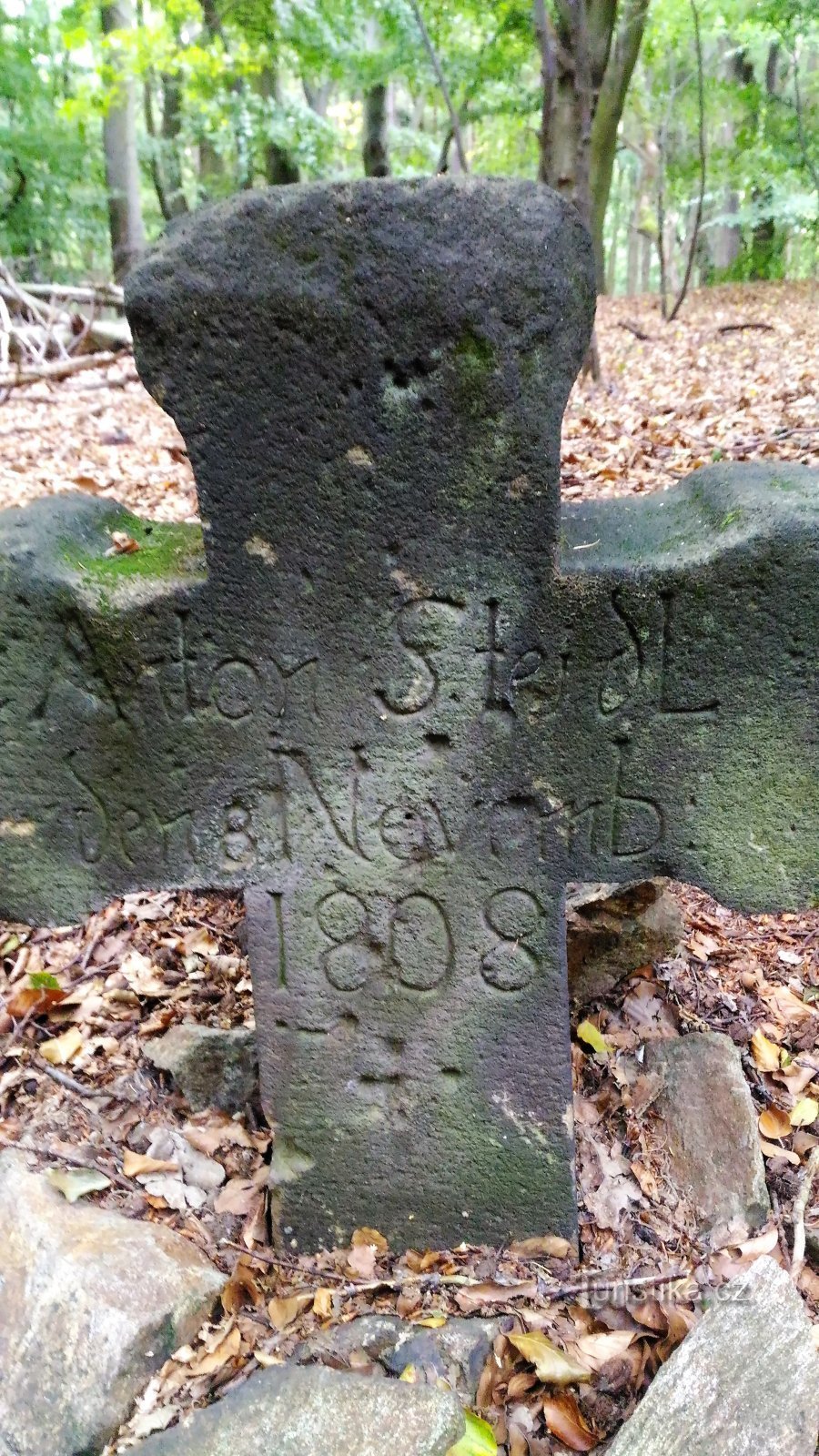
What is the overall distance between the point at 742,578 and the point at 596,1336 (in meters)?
1.60

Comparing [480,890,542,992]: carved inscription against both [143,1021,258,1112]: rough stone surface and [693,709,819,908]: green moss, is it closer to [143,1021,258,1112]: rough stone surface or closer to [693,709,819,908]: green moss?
[693,709,819,908]: green moss

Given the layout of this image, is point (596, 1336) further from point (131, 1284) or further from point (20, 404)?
point (20, 404)

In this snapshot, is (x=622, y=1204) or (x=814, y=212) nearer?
(x=622, y=1204)

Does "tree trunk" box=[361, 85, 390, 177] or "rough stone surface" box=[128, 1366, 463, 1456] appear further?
"tree trunk" box=[361, 85, 390, 177]

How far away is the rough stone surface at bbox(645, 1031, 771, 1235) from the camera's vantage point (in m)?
2.32

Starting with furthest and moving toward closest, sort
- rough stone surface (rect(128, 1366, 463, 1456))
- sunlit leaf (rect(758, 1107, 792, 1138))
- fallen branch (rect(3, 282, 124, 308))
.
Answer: fallen branch (rect(3, 282, 124, 308))
sunlit leaf (rect(758, 1107, 792, 1138))
rough stone surface (rect(128, 1366, 463, 1456))

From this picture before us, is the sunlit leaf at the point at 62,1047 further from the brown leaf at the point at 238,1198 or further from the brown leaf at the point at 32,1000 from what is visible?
the brown leaf at the point at 238,1198

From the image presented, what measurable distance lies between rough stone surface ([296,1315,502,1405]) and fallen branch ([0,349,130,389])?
7498 mm

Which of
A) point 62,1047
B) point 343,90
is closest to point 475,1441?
point 62,1047

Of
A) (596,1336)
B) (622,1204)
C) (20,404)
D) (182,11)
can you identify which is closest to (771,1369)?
(596,1336)

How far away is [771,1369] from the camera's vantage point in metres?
1.81

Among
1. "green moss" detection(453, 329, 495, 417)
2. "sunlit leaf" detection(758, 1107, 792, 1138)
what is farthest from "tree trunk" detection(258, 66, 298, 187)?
"sunlit leaf" detection(758, 1107, 792, 1138)

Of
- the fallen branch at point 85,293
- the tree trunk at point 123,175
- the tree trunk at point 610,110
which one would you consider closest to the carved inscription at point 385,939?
the tree trunk at point 610,110

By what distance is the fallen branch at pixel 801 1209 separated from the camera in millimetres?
2184
